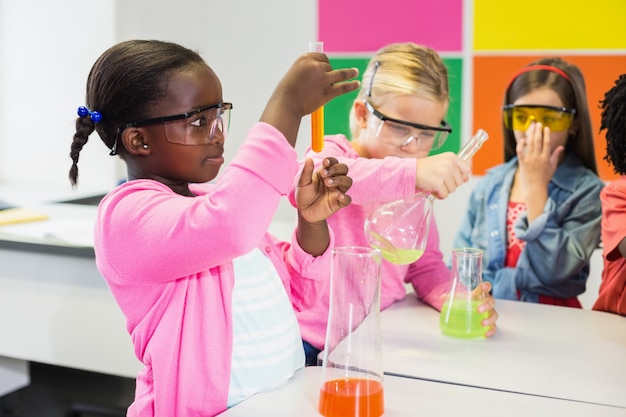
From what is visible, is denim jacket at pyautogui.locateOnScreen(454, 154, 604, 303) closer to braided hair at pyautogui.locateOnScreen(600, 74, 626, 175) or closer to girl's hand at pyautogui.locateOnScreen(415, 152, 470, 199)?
braided hair at pyautogui.locateOnScreen(600, 74, 626, 175)

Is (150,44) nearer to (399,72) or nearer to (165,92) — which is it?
(165,92)

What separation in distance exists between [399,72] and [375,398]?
2.77 feet

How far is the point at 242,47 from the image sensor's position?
2.99 m

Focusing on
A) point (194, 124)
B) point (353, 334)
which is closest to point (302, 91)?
point (194, 124)

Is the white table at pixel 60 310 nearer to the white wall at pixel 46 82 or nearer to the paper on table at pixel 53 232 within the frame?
the paper on table at pixel 53 232

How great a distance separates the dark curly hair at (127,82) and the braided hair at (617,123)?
104cm

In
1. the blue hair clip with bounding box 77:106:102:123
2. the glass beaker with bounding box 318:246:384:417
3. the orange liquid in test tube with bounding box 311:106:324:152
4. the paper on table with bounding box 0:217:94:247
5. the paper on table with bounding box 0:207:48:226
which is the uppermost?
the blue hair clip with bounding box 77:106:102:123

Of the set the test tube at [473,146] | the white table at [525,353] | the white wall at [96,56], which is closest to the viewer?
the white table at [525,353]

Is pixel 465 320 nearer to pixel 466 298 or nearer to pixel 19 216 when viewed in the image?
pixel 466 298

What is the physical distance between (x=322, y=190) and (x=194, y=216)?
1.00 ft

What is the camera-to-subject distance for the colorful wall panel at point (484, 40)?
97.7 inches

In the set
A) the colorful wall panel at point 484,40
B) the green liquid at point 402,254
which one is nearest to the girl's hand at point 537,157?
the colorful wall panel at point 484,40

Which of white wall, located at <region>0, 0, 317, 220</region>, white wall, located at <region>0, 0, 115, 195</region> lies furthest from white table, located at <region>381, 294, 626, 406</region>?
white wall, located at <region>0, 0, 115, 195</region>

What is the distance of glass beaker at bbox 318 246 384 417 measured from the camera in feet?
3.05
